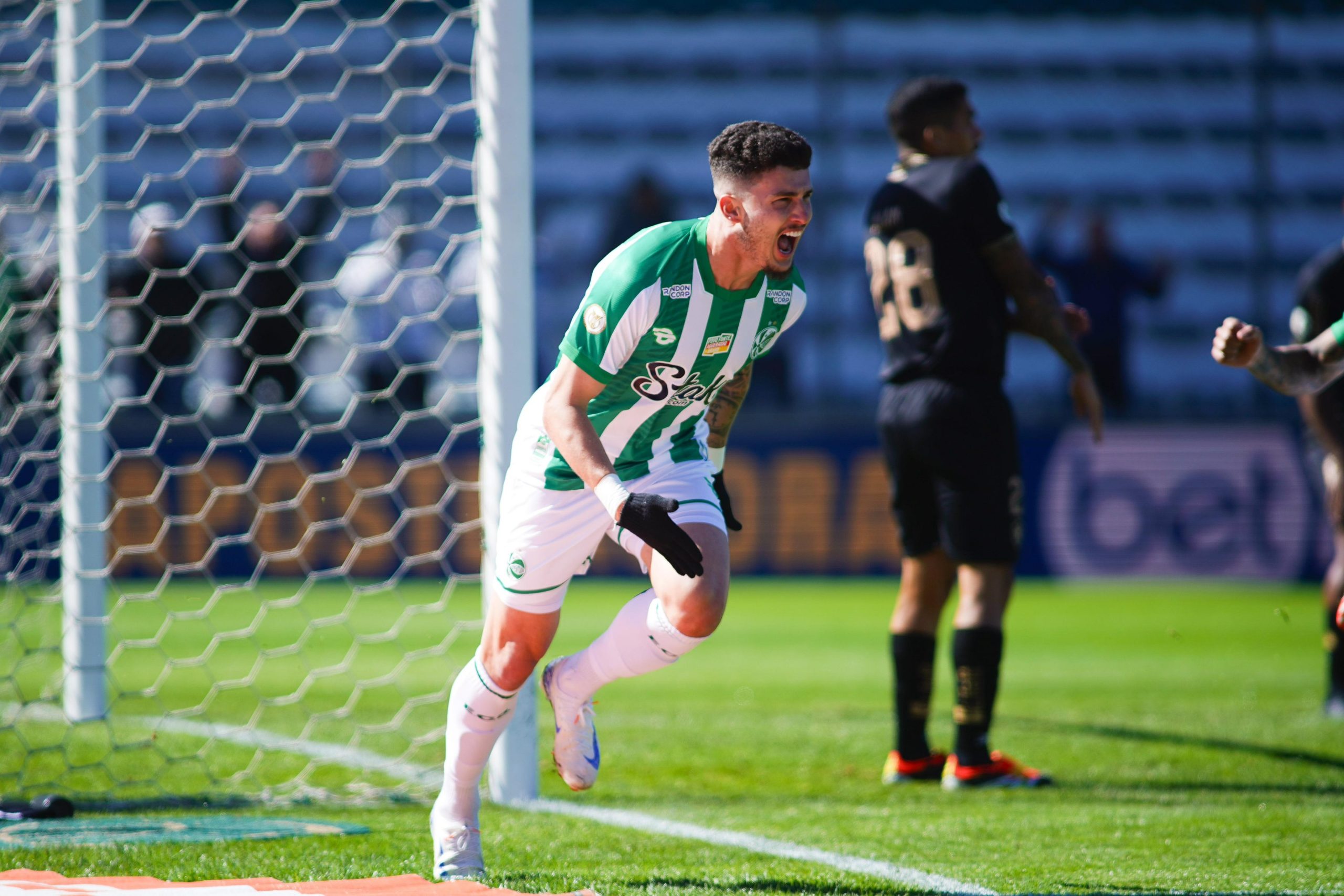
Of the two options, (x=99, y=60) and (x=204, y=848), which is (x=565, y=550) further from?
(x=99, y=60)

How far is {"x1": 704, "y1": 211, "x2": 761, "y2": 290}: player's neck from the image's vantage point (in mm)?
3469

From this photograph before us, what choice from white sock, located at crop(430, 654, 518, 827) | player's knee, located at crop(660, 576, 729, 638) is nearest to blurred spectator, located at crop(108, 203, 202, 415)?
white sock, located at crop(430, 654, 518, 827)

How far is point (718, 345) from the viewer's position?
355 cm

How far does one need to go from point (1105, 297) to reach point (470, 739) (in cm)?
985

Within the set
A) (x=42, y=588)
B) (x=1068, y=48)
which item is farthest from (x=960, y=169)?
(x=1068, y=48)

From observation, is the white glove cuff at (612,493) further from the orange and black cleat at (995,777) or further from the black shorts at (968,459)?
the orange and black cleat at (995,777)

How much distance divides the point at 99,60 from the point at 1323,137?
13543mm

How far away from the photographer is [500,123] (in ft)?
15.4

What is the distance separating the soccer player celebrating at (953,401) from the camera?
489 cm

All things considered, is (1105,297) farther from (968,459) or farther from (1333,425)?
(968,459)

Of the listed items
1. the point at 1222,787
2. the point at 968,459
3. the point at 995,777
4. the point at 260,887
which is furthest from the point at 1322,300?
the point at 260,887

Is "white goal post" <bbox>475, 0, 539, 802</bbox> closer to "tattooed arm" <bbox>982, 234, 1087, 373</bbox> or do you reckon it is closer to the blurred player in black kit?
"tattooed arm" <bbox>982, 234, 1087, 373</bbox>

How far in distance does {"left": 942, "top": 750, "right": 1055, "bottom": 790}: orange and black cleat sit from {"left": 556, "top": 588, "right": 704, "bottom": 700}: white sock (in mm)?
1635

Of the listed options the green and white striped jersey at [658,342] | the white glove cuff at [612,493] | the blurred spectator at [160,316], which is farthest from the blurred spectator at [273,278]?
the white glove cuff at [612,493]
